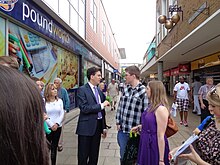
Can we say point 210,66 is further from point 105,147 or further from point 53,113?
point 53,113

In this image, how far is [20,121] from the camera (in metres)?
0.72

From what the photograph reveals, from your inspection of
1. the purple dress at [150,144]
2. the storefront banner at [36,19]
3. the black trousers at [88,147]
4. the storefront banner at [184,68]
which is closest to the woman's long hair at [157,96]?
the purple dress at [150,144]

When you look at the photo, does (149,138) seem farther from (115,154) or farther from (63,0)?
(63,0)

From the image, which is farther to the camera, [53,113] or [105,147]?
[105,147]

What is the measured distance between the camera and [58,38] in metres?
8.51

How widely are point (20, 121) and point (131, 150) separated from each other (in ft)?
8.45

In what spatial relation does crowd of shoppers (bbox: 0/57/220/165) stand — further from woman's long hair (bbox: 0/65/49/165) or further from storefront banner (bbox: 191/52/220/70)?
storefront banner (bbox: 191/52/220/70)

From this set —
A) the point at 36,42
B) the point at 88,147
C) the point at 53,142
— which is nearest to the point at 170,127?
the point at 88,147

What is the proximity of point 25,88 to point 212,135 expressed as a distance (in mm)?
1698

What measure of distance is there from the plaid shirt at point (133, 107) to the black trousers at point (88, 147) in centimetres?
43

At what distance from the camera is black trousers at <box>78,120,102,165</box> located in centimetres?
335

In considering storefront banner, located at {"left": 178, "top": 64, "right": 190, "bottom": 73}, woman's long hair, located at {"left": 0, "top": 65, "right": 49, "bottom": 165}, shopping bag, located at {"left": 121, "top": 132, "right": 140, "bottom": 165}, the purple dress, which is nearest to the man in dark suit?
shopping bag, located at {"left": 121, "top": 132, "right": 140, "bottom": 165}

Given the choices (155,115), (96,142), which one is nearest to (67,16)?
(96,142)

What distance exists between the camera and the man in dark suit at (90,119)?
3295mm
